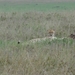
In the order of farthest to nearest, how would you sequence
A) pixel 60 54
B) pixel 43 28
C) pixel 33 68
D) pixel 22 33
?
pixel 43 28, pixel 22 33, pixel 60 54, pixel 33 68

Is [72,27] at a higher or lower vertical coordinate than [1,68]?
lower

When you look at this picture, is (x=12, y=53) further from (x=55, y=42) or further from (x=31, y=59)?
(x=55, y=42)

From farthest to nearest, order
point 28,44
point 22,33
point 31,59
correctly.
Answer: point 22,33 < point 28,44 < point 31,59

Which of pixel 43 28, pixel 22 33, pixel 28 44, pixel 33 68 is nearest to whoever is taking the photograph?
pixel 33 68

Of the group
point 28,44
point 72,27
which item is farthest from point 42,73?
point 72,27

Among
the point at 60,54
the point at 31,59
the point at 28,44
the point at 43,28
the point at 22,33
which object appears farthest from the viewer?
the point at 43,28

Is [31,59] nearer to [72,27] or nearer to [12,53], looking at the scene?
[12,53]

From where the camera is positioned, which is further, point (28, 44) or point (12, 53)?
point (28, 44)

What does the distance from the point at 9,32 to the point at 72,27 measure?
236 centimetres

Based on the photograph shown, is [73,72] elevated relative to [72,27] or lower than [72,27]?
elevated

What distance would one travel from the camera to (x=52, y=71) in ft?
15.7

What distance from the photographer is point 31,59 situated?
500cm

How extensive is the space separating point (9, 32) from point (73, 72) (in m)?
4.53

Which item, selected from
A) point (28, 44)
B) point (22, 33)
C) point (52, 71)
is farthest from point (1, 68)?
point (22, 33)
